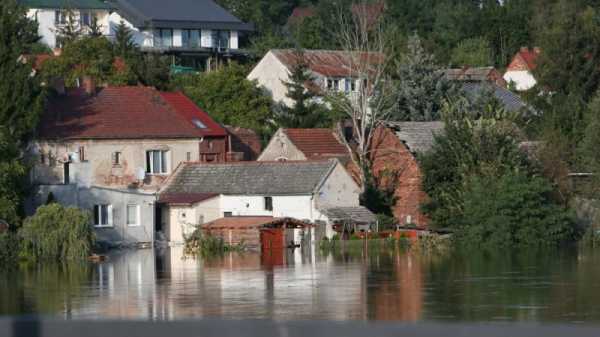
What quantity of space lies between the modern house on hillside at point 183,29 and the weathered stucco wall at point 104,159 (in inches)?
1346

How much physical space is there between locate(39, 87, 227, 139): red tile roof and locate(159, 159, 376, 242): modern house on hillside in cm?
364

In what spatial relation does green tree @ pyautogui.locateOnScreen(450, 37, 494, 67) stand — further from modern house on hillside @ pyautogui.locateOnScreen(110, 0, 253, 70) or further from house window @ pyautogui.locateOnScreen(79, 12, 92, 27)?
house window @ pyautogui.locateOnScreen(79, 12, 92, 27)

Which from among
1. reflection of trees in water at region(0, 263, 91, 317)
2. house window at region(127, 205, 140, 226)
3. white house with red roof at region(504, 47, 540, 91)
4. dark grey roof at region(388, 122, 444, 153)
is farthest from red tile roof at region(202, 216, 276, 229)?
white house with red roof at region(504, 47, 540, 91)

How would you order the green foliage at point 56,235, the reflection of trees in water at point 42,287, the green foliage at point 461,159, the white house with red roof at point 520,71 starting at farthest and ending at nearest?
the white house with red roof at point 520,71, the green foliage at point 461,159, the green foliage at point 56,235, the reflection of trees in water at point 42,287

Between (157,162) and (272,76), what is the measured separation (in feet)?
74.8

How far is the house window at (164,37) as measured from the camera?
92938 mm

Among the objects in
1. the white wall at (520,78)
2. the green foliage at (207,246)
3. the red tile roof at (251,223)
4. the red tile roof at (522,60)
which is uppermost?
the red tile roof at (522,60)

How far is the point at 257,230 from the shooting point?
164ft

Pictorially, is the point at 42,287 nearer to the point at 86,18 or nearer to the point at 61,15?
the point at 61,15

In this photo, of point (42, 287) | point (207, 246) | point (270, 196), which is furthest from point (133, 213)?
point (42, 287)

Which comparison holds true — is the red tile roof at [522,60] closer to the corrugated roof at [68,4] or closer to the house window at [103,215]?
the corrugated roof at [68,4]

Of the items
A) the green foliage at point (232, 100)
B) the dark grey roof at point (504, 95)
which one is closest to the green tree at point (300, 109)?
the green foliage at point (232, 100)

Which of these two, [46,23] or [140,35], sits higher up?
[46,23]

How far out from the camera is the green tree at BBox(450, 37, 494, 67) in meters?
94.3
